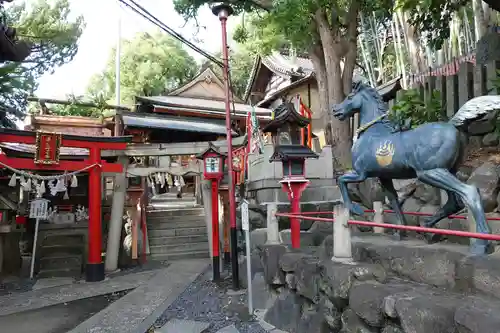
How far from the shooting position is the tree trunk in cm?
1245

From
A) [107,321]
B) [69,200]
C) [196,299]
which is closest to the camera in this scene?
[107,321]

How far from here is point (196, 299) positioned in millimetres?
8359

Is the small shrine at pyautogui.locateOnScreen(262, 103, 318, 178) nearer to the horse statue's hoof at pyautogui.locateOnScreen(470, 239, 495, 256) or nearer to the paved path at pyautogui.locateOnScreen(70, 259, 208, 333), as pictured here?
the paved path at pyautogui.locateOnScreen(70, 259, 208, 333)

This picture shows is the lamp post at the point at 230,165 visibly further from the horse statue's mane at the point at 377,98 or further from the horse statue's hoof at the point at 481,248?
the horse statue's hoof at the point at 481,248

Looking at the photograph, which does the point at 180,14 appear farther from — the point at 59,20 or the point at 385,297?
the point at 385,297

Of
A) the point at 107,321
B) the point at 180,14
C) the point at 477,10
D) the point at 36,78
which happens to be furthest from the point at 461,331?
the point at 36,78


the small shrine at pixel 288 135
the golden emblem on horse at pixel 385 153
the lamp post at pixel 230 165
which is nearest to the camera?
the golden emblem on horse at pixel 385 153

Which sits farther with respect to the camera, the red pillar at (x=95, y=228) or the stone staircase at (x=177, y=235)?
the stone staircase at (x=177, y=235)

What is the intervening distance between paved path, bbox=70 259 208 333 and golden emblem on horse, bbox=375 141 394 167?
15.2 feet

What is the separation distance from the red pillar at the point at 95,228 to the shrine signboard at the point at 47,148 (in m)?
0.95

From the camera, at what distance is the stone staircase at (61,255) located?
1169 cm

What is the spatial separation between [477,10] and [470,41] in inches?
372

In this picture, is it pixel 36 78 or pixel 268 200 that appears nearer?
pixel 268 200

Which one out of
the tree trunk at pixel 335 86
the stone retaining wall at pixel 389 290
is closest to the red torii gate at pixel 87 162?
the tree trunk at pixel 335 86
